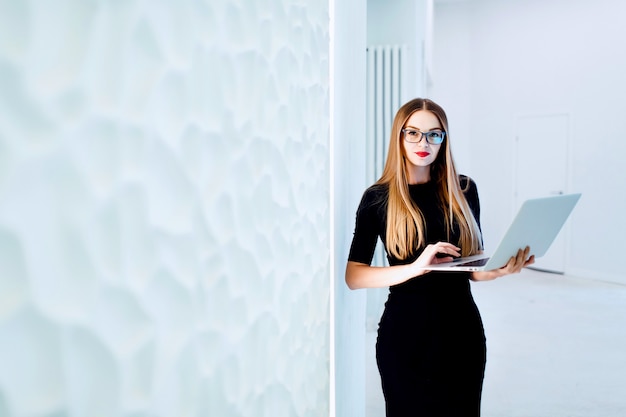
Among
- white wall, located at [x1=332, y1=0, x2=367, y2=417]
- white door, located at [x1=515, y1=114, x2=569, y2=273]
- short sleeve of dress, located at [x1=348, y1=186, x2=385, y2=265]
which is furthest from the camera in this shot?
white door, located at [x1=515, y1=114, x2=569, y2=273]

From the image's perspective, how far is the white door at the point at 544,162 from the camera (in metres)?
8.09

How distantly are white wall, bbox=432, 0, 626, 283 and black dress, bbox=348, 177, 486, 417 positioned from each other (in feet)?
22.2

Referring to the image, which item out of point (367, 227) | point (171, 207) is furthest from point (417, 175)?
point (171, 207)

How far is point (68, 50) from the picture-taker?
35cm

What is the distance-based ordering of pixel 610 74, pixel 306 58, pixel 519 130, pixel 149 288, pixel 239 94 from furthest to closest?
pixel 519 130 → pixel 610 74 → pixel 306 58 → pixel 239 94 → pixel 149 288

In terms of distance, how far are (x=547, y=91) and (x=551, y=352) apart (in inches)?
199

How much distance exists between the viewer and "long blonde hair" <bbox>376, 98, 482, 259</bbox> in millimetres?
1771

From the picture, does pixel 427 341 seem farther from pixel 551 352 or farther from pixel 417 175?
pixel 551 352

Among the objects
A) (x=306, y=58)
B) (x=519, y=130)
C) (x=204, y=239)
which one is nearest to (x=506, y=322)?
(x=519, y=130)

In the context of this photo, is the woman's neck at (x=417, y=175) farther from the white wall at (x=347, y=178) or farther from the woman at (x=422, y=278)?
the white wall at (x=347, y=178)

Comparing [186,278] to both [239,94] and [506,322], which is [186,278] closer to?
[239,94]

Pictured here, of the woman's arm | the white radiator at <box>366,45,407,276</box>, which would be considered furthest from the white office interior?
the white radiator at <box>366,45,407,276</box>

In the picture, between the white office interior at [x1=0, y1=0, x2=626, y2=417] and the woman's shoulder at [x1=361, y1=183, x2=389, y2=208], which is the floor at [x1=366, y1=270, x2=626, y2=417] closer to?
the woman's shoulder at [x1=361, y1=183, x2=389, y2=208]

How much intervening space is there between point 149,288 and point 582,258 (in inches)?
336
